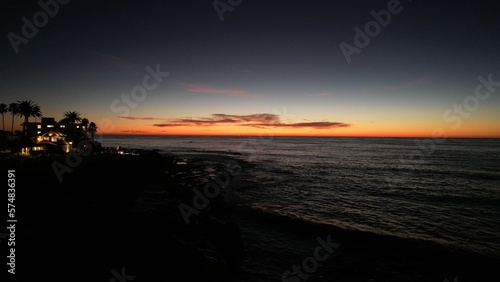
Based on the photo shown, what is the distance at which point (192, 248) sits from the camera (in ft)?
39.5

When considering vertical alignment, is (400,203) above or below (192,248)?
below

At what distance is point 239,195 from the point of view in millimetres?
30250

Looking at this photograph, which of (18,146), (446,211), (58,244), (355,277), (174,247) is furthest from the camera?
(18,146)

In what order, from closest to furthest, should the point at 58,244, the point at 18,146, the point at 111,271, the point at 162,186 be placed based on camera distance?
the point at 111,271 < the point at 58,244 < the point at 162,186 < the point at 18,146

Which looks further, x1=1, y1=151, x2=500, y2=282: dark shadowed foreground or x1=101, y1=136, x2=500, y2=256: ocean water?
x1=101, y1=136, x2=500, y2=256: ocean water

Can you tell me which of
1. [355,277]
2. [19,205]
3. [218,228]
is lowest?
[355,277]

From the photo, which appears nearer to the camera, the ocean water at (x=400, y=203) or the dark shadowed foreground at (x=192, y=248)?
the dark shadowed foreground at (x=192, y=248)

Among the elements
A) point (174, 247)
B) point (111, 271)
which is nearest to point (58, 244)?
point (111, 271)

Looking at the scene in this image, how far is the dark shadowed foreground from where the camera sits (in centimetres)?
945

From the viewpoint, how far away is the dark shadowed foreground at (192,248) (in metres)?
9.45

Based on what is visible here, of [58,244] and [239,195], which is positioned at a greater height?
[58,244]

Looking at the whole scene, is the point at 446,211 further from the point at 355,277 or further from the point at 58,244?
the point at 58,244

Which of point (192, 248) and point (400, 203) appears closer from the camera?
point (192, 248)

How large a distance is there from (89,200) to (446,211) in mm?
32977
